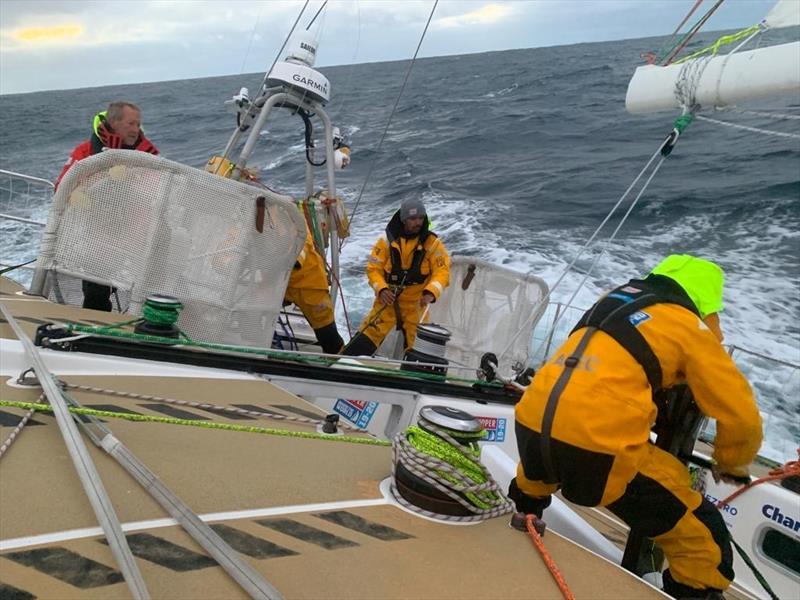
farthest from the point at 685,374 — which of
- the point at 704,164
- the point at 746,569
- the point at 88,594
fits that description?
the point at 704,164

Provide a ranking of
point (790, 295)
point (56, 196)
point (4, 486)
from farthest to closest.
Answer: point (790, 295), point (56, 196), point (4, 486)

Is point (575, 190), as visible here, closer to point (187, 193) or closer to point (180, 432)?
point (187, 193)

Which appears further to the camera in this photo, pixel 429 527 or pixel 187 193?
pixel 187 193

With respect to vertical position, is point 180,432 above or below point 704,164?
below

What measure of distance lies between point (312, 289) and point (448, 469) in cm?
315

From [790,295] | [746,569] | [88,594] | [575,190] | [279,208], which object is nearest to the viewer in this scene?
[88,594]

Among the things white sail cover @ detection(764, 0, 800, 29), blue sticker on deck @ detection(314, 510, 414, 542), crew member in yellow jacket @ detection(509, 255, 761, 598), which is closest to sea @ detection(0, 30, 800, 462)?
white sail cover @ detection(764, 0, 800, 29)

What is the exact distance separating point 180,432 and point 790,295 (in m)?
8.06

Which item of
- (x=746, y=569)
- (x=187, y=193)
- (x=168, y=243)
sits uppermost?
(x=187, y=193)

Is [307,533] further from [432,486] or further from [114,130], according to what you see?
[114,130]

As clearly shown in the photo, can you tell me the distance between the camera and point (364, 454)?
83.4 inches

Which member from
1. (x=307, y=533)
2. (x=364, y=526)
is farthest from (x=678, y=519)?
(x=307, y=533)

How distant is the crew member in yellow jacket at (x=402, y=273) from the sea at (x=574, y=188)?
0.55 m

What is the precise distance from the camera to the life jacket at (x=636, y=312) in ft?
6.34
